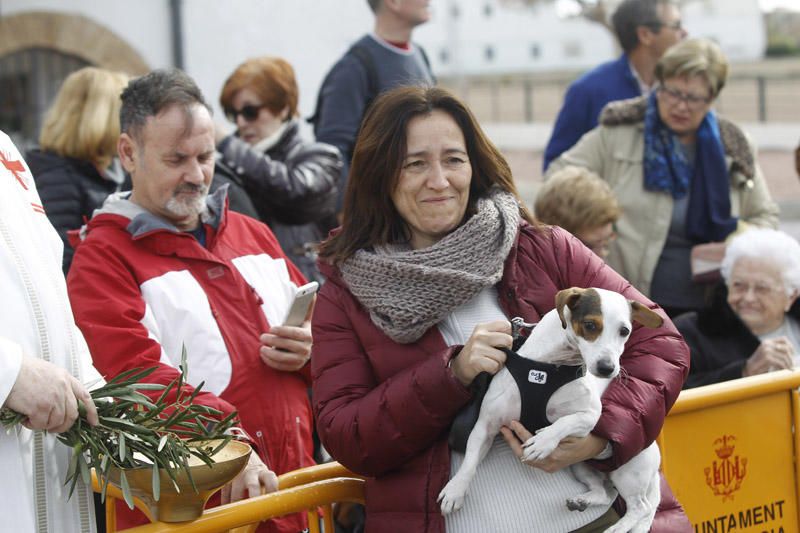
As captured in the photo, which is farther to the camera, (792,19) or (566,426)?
(792,19)

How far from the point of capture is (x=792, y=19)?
206 feet

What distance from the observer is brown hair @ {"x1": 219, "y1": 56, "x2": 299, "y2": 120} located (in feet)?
17.0

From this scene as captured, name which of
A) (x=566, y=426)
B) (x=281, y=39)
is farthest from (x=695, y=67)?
(x=281, y=39)

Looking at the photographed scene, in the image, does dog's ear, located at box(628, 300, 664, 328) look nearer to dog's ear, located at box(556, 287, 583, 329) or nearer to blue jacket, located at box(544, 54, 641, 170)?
dog's ear, located at box(556, 287, 583, 329)

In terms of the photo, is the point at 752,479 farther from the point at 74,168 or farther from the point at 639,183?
the point at 74,168

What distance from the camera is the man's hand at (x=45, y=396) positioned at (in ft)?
8.42

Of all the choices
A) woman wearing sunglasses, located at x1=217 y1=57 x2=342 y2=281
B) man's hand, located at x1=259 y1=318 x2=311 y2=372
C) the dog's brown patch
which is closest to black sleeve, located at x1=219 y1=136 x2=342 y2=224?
woman wearing sunglasses, located at x1=217 y1=57 x2=342 y2=281

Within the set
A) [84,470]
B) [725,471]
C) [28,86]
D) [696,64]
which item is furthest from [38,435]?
[28,86]

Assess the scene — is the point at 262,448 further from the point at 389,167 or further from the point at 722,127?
the point at 722,127

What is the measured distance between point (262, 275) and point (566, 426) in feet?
4.62

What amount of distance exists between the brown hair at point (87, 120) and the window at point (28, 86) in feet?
24.4

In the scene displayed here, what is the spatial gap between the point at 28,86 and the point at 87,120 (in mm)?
8052

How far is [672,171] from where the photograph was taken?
5.39 metres

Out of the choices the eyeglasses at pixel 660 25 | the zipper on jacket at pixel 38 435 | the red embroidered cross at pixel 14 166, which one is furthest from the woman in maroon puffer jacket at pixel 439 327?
the eyeglasses at pixel 660 25
